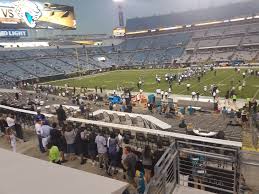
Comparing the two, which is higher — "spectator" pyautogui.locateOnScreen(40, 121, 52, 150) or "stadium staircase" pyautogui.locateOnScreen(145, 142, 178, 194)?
"stadium staircase" pyautogui.locateOnScreen(145, 142, 178, 194)

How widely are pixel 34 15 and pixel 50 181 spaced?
5840 centimetres

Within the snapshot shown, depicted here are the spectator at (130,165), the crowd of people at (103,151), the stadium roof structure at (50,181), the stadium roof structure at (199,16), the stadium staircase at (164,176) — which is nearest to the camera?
the stadium roof structure at (50,181)

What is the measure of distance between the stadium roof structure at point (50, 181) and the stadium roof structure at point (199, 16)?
91.0 m

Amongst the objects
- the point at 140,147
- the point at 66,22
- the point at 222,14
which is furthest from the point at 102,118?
the point at 222,14

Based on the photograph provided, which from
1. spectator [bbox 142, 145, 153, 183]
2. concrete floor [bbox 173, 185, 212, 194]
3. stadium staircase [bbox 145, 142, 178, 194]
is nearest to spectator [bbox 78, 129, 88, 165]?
spectator [bbox 142, 145, 153, 183]

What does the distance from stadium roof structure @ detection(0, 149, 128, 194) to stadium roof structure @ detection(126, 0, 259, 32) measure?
9097cm

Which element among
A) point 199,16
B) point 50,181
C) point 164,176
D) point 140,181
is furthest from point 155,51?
point 50,181

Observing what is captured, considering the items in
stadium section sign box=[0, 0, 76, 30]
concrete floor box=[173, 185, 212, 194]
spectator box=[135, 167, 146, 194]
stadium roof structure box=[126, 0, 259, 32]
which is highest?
stadium roof structure box=[126, 0, 259, 32]

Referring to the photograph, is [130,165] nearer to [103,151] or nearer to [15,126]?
[103,151]

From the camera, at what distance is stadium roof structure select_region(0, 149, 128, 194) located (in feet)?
11.2

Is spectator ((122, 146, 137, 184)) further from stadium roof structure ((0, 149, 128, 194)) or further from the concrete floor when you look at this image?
stadium roof structure ((0, 149, 128, 194))

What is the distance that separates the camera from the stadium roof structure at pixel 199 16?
91.9 meters

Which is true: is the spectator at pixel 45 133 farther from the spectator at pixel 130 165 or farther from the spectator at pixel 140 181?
the spectator at pixel 140 181

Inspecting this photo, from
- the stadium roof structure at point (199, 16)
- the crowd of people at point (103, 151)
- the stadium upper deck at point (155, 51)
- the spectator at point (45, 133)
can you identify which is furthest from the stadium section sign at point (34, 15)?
the spectator at point (45, 133)
